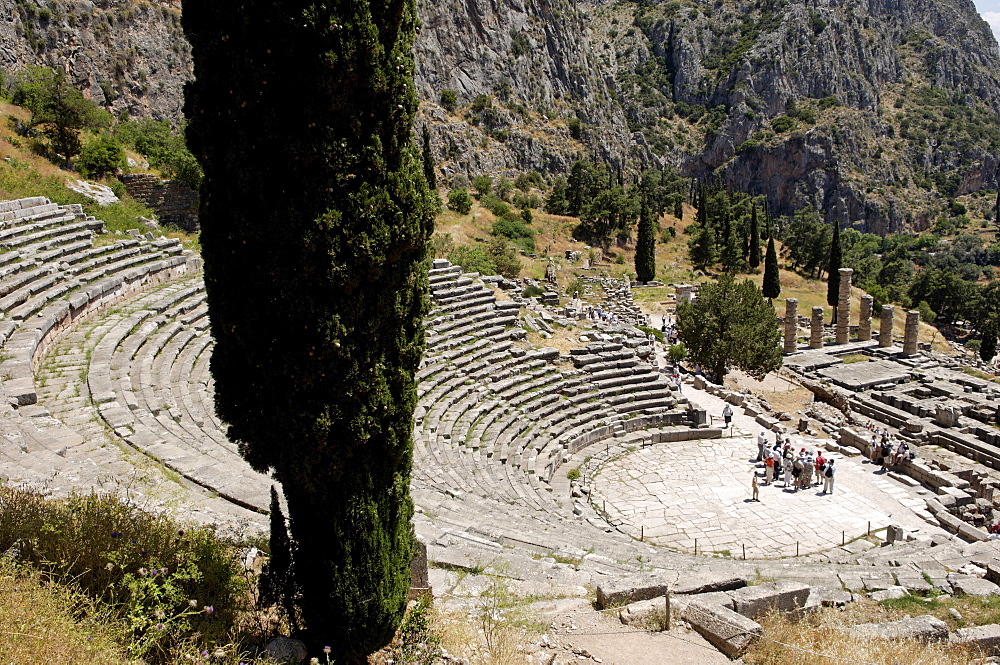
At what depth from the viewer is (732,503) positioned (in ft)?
55.1

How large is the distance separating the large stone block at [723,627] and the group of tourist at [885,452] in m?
15.9

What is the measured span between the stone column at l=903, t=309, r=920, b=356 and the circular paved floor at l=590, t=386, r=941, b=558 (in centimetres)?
2332

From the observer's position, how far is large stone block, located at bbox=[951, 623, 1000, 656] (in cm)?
770

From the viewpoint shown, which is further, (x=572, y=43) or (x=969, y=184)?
(x=969, y=184)

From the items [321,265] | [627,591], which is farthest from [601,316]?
[321,265]

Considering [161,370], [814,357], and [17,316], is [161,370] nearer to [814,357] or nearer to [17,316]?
[17,316]

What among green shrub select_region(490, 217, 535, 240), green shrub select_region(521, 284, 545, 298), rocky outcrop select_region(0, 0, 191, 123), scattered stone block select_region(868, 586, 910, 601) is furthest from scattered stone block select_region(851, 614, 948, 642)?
rocky outcrop select_region(0, 0, 191, 123)

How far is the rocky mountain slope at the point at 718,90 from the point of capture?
78062mm

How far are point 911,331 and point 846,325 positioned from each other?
4540 millimetres

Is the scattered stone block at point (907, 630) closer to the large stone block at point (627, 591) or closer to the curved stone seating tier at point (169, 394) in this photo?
the large stone block at point (627, 591)

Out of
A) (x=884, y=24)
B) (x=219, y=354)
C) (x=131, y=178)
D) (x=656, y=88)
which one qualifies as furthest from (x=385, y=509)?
(x=884, y=24)

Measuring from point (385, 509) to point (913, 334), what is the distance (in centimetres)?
4267

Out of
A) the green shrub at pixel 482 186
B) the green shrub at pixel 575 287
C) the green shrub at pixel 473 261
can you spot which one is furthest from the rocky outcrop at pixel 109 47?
the green shrub at pixel 575 287

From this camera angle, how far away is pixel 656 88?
140 metres
